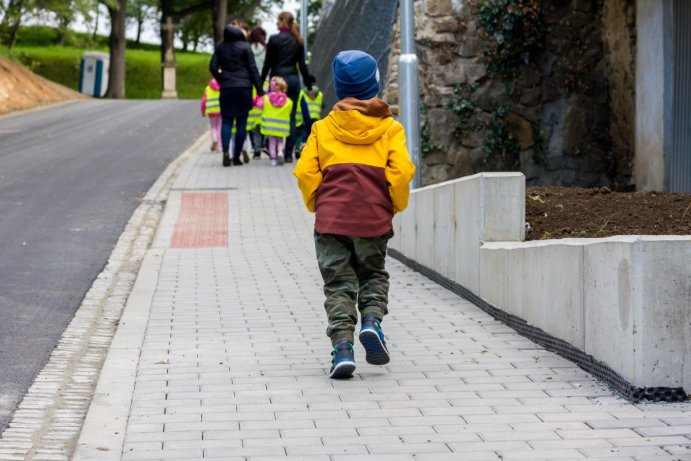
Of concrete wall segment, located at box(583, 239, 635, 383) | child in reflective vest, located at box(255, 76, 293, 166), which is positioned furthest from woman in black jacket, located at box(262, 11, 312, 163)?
concrete wall segment, located at box(583, 239, 635, 383)

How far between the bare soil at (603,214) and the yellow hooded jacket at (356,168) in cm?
229

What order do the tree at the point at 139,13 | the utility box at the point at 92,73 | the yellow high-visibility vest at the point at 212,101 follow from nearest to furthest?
1. the yellow high-visibility vest at the point at 212,101
2. the utility box at the point at 92,73
3. the tree at the point at 139,13

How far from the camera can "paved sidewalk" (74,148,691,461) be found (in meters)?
4.80

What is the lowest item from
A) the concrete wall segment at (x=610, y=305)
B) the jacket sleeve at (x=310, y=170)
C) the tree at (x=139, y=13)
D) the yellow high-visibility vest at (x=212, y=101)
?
the concrete wall segment at (x=610, y=305)

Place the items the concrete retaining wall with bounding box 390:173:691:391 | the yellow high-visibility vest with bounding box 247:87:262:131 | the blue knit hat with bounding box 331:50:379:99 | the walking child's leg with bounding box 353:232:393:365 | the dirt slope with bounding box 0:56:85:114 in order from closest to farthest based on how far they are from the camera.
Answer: the concrete retaining wall with bounding box 390:173:691:391 → the walking child's leg with bounding box 353:232:393:365 → the blue knit hat with bounding box 331:50:379:99 → the yellow high-visibility vest with bounding box 247:87:262:131 → the dirt slope with bounding box 0:56:85:114

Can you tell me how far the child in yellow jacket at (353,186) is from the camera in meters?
6.16

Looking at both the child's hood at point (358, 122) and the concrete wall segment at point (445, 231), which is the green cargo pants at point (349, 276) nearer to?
the child's hood at point (358, 122)

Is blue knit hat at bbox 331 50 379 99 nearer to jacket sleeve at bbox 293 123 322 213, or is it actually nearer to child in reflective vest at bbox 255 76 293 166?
jacket sleeve at bbox 293 123 322 213

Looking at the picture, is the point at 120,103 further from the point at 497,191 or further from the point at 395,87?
the point at 497,191

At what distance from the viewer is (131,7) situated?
81.9m

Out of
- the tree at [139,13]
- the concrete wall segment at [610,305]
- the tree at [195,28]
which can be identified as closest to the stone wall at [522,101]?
the concrete wall segment at [610,305]

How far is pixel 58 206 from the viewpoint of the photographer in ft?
46.4

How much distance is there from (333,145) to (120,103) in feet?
108

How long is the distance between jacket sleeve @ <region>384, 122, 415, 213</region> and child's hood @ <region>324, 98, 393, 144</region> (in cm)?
9
